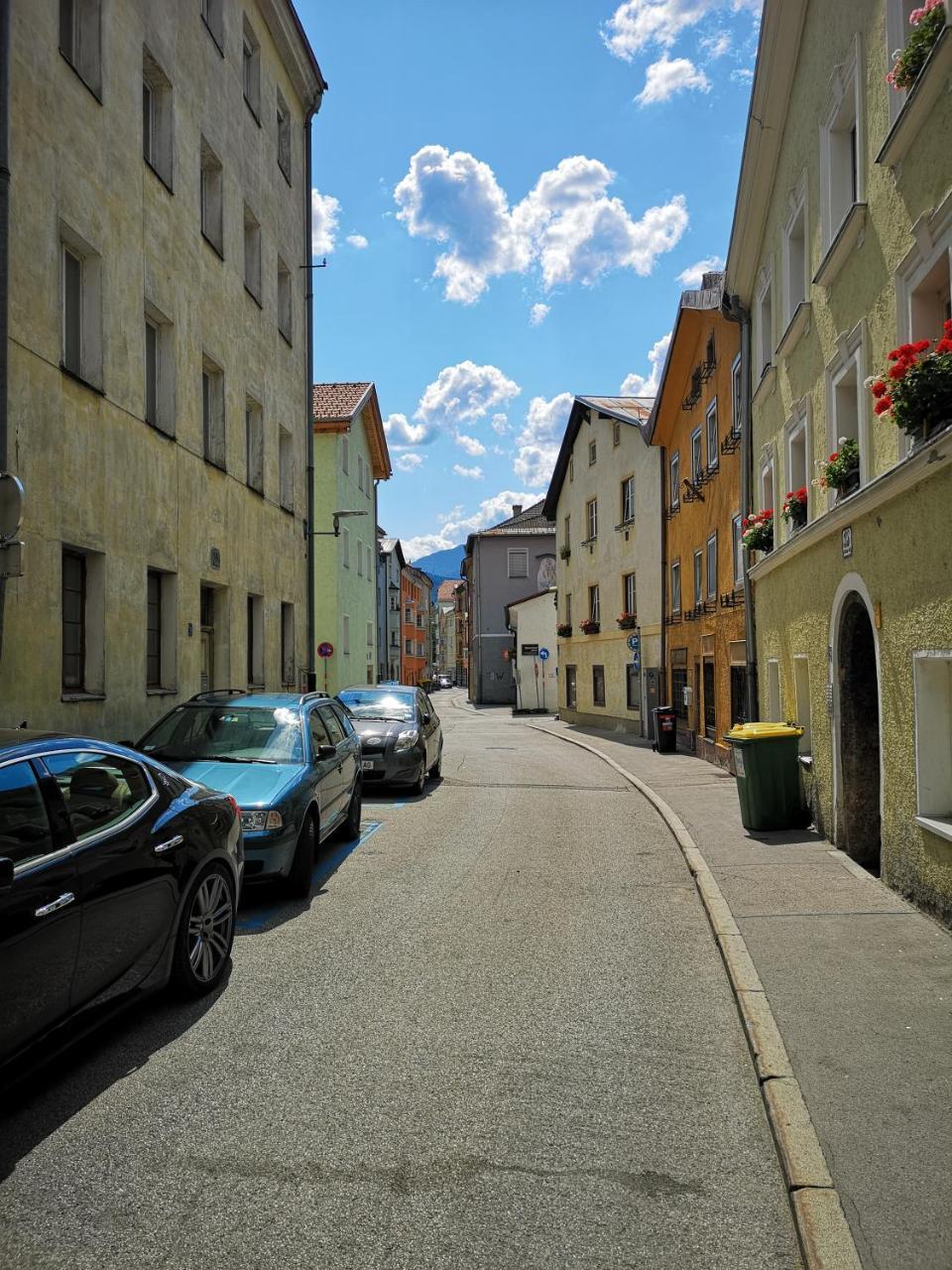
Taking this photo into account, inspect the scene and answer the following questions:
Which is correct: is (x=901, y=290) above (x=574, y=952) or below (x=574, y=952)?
above

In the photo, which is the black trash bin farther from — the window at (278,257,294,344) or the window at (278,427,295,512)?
the window at (278,257,294,344)

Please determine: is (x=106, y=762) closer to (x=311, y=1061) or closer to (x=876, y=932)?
(x=311, y=1061)

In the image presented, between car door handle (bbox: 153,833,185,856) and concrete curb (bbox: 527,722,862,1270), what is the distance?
294 cm

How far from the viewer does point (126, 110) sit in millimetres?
12156

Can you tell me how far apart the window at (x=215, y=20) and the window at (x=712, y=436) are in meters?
10.9

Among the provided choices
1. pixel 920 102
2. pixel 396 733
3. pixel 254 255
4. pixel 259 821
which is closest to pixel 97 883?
pixel 259 821

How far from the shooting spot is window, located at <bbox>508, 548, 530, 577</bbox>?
63.0 metres

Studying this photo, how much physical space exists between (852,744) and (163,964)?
6.91 meters

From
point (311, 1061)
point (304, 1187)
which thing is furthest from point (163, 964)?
point (304, 1187)

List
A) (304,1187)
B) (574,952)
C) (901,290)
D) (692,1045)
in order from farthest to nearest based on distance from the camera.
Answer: (901,290)
(574,952)
(692,1045)
(304,1187)

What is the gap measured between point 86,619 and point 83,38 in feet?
22.2

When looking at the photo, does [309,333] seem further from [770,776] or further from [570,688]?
[570,688]

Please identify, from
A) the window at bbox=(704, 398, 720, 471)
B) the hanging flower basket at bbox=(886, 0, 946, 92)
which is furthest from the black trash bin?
the hanging flower basket at bbox=(886, 0, 946, 92)

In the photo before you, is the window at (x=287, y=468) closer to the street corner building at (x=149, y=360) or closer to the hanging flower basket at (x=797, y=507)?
the street corner building at (x=149, y=360)
